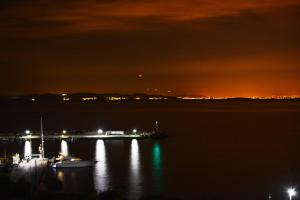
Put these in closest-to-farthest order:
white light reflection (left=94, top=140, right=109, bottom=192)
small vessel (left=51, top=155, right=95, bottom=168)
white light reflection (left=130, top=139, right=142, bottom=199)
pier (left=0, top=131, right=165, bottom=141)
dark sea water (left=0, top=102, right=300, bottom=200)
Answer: white light reflection (left=130, top=139, right=142, bottom=199), dark sea water (left=0, top=102, right=300, bottom=200), white light reflection (left=94, top=140, right=109, bottom=192), small vessel (left=51, top=155, right=95, bottom=168), pier (left=0, top=131, right=165, bottom=141)

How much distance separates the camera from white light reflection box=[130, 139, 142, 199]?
1124 inches

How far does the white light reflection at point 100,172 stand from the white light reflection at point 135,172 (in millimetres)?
1562

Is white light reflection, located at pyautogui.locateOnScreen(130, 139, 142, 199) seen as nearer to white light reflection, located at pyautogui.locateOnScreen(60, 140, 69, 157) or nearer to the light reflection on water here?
the light reflection on water

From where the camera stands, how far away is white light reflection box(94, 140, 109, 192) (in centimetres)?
3119

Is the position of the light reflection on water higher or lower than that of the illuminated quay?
lower

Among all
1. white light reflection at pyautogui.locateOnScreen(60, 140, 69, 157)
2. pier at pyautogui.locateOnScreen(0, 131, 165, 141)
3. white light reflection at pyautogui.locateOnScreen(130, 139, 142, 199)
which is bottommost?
white light reflection at pyautogui.locateOnScreen(130, 139, 142, 199)

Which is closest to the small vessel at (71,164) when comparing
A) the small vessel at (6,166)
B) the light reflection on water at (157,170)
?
the small vessel at (6,166)

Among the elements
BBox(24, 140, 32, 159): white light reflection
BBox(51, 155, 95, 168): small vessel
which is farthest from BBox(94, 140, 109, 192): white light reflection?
BBox(24, 140, 32, 159): white light reflection

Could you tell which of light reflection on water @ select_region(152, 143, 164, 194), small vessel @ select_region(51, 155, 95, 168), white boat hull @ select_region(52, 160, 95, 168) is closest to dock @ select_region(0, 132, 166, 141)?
light reflection on water @ select_region(152, 143, 164, 194)

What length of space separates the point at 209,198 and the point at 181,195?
1.84 metres

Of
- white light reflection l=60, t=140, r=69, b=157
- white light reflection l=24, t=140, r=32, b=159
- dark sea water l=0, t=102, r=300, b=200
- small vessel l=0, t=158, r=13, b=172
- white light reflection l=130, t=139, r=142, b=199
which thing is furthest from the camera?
white light reflection l=24, t=140, r=32, b=159

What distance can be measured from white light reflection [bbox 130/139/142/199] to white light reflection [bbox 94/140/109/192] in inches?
61.5

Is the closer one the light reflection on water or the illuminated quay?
the light reflection on water

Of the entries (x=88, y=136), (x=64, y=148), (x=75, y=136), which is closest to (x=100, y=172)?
(x=64, y=148)
